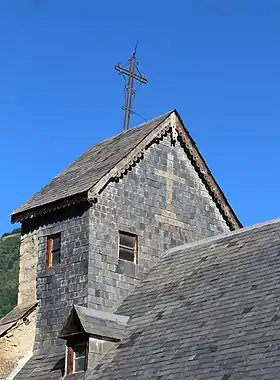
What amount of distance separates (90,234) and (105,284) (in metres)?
1.45

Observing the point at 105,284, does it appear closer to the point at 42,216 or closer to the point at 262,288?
the point at 42,216

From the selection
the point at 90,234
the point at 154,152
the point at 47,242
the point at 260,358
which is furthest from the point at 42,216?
the point at 260,358

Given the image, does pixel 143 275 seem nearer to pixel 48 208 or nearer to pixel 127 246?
pixel 127 246

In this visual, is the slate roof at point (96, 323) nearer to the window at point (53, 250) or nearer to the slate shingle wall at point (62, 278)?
the slate shingle wall at point (62, 278)

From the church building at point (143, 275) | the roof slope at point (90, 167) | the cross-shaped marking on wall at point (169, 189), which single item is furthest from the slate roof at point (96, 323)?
the cross-shaped marking on wall at point (169, 189)

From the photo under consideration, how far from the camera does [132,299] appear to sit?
2128 cm

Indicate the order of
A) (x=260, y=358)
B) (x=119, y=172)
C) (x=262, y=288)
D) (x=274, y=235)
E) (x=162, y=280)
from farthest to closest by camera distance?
(x=119, y=172) → (x=162, y=280) → (x=274, y=235) → (x=262, y=288) → (x=260, y=358)

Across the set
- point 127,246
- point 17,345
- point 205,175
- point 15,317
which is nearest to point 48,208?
point 127,246

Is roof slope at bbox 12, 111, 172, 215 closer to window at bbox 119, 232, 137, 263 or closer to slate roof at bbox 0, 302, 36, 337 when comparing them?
window at bbox 119, 232, 137, 263

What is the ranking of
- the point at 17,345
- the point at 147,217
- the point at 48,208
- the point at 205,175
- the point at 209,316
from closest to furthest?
the point at 209,316
the point at 17,345
the point at 48,208
the point at 147,217
the point at 205,175

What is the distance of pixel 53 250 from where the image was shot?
23.0 m

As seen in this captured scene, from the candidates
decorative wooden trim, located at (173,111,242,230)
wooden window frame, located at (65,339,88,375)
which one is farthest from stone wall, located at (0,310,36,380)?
decorative wooden trim, located at (173,111,242,230)

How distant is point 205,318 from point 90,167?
315 inches

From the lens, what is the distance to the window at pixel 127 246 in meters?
22.5
